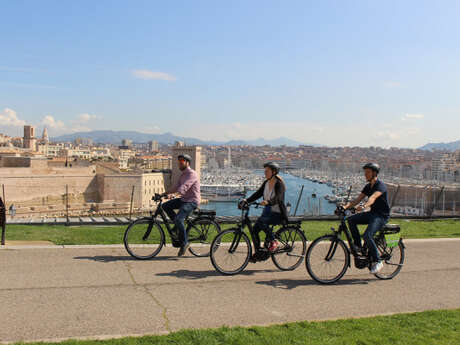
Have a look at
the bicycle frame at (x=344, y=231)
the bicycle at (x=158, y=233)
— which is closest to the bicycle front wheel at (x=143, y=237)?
the bicycle at (x=158, y=233)

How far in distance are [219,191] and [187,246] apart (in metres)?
→ 102

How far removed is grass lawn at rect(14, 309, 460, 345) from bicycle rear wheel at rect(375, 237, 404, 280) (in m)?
1.81

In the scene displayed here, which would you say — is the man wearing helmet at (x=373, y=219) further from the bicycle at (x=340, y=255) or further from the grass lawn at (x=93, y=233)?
the grass lawn at (x=93, y=233)

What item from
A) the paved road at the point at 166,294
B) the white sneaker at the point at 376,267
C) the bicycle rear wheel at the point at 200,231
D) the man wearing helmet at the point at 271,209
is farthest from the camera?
the bicycle rear wheel at the point at 200,231

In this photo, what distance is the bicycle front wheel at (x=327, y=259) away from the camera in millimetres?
5898

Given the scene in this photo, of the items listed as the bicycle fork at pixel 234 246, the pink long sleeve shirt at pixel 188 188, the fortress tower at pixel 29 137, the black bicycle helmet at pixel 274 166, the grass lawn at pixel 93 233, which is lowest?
the grass lawn at pixel 93 233

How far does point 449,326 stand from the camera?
4.38 metres

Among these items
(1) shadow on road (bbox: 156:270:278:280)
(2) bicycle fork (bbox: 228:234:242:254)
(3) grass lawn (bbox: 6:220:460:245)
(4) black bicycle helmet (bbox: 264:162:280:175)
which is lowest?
(3) grass lawn (bbox: 6:220:460:245)

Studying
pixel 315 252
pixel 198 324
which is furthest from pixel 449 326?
pixel 198 324

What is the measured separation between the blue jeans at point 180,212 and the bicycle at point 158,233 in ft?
0.30

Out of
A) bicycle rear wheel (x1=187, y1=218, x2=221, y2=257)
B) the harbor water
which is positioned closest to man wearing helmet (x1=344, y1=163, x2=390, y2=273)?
bicycle rear wheel (x1=187, y1=218, x2=221, y2=257)

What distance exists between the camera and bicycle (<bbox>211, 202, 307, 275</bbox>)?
6.18m

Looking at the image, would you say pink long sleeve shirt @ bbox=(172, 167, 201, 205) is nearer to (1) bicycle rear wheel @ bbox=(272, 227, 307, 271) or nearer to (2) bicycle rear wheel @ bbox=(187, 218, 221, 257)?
(2) bicycle rear wheel @ bbox=(187, 218, 221, 257)

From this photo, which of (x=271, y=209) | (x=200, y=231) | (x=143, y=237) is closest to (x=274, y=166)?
(x=271, y=209)
